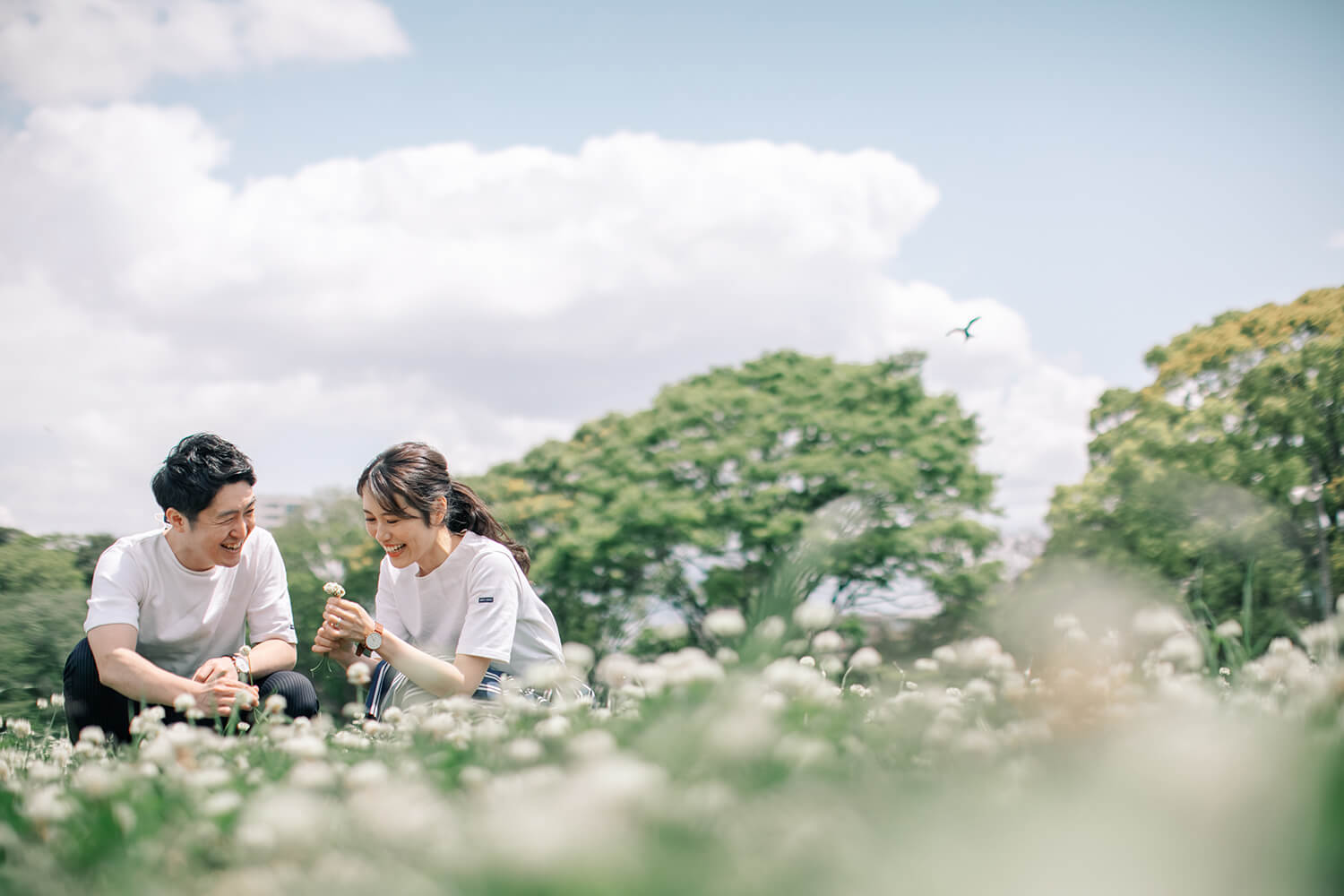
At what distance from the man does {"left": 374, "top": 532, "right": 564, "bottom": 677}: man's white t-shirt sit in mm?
623

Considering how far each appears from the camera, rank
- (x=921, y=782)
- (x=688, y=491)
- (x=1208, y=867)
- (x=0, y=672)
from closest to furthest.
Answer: (x=1208, y=867) → (x=921, y=782) → (x=0, y=672) → (x=688, y=491)

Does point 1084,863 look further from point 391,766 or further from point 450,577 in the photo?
point 450,577

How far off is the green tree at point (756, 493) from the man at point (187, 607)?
19803 millimetres

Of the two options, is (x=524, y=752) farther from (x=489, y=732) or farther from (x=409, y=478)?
(x=409, y=478)

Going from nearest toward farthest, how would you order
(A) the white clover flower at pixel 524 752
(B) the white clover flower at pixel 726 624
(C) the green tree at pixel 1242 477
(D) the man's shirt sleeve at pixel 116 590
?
(A) the white clover flower at pixel 524 752
(B) the white clover flower at pixel 726 624
(D) the man's shirt sleeve at pixel 116 590
(C) the green tree at pixel 1242 477

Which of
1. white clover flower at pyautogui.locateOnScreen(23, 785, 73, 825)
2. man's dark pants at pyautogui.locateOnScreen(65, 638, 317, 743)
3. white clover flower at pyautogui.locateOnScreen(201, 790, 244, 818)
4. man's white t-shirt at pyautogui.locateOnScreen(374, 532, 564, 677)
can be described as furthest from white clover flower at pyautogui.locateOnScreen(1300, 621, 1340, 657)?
man's dark pants at pyautogui.locateOnScreen(65, 638, 317, 743)

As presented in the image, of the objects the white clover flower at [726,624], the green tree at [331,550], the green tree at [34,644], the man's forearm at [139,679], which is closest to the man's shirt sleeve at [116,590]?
the man's forearm at [139,679]

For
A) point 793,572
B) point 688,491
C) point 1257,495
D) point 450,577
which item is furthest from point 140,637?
point 1257,495

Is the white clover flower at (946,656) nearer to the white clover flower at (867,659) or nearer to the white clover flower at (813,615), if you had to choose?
the white clover flower at (867,659)

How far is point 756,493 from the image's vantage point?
2581 cm

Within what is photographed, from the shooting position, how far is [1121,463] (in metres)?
23.0

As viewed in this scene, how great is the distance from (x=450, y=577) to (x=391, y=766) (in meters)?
2.56

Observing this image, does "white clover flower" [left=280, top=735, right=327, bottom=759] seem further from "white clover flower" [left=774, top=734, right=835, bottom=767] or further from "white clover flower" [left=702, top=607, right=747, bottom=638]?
"white clover flower" [left=774, top=734, right=835, bottom=767]

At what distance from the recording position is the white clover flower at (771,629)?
2344mm
